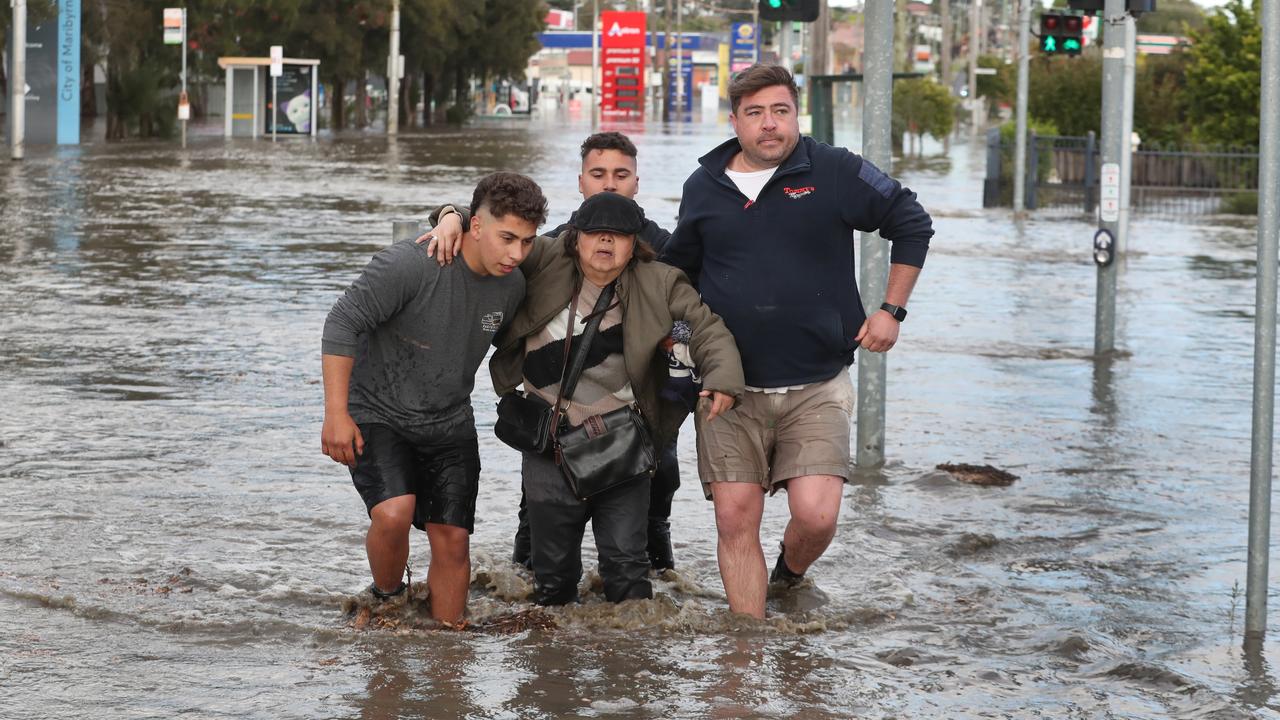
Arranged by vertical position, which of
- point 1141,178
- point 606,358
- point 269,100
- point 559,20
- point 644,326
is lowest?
point 606,358

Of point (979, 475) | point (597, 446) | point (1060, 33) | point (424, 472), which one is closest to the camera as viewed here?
point (597, 446)

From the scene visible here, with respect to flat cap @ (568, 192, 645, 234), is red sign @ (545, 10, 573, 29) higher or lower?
higher

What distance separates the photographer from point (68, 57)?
3822 centimetres

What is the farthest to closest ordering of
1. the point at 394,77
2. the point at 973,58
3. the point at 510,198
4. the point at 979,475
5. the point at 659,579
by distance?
1. the point at 973,58
2. the point at 394,77
3. the point at 979,475
4. the point at 659,579
5. the point at 510,198

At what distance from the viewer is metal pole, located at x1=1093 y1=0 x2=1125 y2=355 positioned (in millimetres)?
12156

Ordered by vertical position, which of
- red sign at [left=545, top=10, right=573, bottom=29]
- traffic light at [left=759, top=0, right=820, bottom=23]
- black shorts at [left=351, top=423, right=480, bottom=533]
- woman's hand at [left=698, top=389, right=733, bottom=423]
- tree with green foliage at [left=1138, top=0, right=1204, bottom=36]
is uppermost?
red sign at [left=545, top=10, right=573, bottom=29]

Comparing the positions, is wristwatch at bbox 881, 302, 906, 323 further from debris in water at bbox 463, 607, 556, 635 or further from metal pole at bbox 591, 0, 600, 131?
metal pole at bbox 591, 0, 600, 131

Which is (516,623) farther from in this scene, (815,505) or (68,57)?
(68,57)

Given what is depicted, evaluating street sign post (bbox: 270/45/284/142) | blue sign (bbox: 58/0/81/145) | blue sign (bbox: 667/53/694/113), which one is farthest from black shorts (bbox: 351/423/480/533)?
blue sign (bbox: 667/53/694/113)

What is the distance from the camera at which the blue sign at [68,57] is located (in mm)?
38062

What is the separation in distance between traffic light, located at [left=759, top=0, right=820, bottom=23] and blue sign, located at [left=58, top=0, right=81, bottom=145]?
91.4ft

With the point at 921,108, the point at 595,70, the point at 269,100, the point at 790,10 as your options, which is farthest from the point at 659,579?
the point at 595,70

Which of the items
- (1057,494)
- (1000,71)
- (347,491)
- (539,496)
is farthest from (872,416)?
(1000,71)

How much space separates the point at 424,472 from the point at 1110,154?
7.85 m
